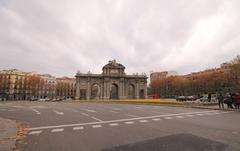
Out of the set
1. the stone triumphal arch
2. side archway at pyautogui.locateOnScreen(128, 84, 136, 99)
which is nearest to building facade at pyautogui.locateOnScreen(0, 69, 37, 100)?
the stone triumphal arch

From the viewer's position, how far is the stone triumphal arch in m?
93.9

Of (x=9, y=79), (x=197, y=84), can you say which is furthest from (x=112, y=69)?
(x=9, y=79)

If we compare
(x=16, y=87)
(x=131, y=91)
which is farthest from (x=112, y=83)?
(x=16, y=87)

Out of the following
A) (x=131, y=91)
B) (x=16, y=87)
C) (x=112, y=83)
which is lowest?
(x=131, y=91)

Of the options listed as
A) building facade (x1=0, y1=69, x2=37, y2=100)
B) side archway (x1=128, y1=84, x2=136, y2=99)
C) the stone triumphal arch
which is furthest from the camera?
building facade (x1=0, y1=69, x2=37, y2=100)

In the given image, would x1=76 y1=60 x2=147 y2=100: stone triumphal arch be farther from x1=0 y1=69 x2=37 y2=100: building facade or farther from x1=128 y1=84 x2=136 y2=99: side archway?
x1=0 y1=69 x2=37 y2=100: building facade

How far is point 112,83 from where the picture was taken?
96.2m

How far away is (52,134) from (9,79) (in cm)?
10800

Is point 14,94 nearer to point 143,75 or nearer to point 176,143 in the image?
point 143,75

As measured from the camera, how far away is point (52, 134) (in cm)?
962

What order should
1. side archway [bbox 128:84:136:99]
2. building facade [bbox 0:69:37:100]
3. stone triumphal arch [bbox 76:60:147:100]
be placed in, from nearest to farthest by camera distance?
stone triumphal arch [bbox 76:60:147:100] → side archway [bbox 128:84:136:99] → building facade [bbox 0:69:37:100]

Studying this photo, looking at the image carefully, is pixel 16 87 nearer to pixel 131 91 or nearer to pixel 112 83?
pixel 112 83

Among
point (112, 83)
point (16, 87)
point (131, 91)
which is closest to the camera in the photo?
point (112, 83)

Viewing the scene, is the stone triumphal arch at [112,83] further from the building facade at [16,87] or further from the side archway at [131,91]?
the building facade at [16,87]
